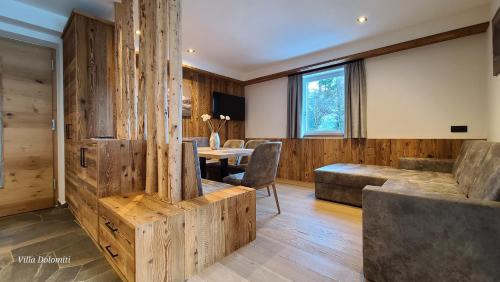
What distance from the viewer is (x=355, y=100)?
145 inches

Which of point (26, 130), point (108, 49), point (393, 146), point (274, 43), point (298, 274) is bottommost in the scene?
point (298, 274)

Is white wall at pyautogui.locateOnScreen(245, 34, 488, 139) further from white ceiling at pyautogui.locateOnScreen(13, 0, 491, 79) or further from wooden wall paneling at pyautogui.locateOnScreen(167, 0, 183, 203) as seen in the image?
wooden wall paneling at pyautogui.locateOnScreen(167, 0, 183, 203)

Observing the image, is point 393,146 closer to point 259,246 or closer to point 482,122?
point 482,122

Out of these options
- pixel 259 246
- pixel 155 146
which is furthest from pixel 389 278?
pixel 155 146

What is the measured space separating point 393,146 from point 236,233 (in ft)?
9.75

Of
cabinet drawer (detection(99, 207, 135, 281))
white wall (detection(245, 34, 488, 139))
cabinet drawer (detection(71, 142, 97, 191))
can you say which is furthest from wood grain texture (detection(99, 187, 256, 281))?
white wall (detection(245, 34, 488, 139))

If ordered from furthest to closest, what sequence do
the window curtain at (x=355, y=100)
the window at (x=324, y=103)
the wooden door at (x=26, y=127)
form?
the window at (x=324, y=103) → the window curtain at (x=355, y=100) → the wooden door at (x=26, y=127)

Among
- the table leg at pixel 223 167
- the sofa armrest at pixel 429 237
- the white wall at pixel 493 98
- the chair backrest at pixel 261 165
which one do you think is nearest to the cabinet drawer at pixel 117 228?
the chair backrest at pixel 261 165

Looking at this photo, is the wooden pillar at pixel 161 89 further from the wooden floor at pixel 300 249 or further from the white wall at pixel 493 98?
the white wall at pixel 493 98

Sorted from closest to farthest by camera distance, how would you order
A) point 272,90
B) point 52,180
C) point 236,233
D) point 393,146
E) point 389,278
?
point 389,278 < point 236,233 < point 52,180 < point 393,146 < point 272,90

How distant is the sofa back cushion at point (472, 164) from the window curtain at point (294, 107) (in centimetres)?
258

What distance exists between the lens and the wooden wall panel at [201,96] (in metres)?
4.36

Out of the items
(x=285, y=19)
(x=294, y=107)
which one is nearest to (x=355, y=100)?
(x=294, y=107)

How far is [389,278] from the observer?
1.32 meters
